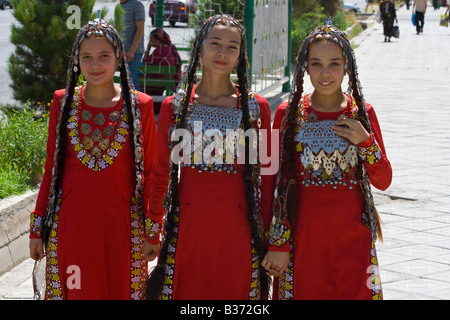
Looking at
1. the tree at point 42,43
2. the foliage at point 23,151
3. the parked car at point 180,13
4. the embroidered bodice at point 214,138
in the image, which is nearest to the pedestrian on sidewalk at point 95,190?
the embroidered bodice at point 214,138

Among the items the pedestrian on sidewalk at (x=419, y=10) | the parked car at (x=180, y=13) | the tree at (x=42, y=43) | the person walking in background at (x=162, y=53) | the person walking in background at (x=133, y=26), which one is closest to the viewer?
the tree at (x=42, y=43)

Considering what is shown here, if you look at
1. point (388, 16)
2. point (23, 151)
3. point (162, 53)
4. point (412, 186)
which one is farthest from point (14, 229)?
point (388, 16)

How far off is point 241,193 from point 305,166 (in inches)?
12.0

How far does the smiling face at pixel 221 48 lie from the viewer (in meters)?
3.39

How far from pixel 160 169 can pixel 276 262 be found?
2.14ft

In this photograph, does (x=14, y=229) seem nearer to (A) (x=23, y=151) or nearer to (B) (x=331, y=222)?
(A) (x=23, y=151)

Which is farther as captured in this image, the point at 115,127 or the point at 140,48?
the point at 140,48

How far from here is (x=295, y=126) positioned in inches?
136

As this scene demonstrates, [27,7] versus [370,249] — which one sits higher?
[27,7]

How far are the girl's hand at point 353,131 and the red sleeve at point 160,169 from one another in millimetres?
738

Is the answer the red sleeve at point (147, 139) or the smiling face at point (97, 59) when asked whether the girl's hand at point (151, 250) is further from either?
the smiling face at point (97, 59)

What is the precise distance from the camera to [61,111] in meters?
3.66

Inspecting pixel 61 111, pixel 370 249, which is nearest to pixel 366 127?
pixel 370 249
